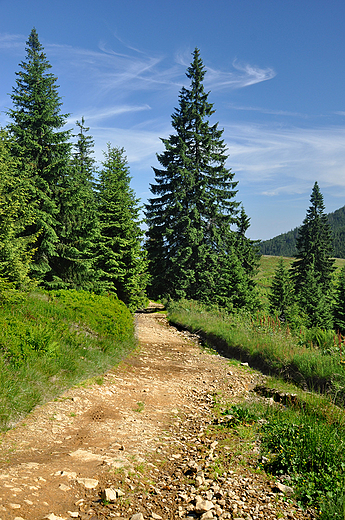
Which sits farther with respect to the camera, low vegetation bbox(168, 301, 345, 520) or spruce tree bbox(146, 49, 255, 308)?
spruce tree bbox(146, 49, 255, 308)

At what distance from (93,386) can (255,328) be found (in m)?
7.31

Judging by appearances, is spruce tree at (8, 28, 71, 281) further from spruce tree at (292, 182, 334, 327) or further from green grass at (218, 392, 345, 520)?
spruce tree at (292, 182, 334, 327)

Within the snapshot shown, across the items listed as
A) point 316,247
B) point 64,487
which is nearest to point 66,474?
point 64,487

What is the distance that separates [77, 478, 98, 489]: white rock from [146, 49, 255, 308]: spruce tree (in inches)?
780

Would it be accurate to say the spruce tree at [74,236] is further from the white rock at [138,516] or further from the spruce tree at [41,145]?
the white rock at [138,516]

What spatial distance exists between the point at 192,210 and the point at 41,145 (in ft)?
41.9

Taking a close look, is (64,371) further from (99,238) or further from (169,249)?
(169,249)

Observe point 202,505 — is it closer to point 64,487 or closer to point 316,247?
point 64,487

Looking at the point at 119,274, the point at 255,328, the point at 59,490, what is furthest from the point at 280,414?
the point at 119,274

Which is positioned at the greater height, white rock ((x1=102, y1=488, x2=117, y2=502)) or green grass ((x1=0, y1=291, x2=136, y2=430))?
green grass ((x1=0, y1=291, x2=136, y2=430))

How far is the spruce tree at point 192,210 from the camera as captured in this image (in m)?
24.1

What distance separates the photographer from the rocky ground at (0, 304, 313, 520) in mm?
3291

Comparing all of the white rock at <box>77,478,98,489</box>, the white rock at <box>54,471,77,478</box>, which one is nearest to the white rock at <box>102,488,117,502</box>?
the white rock at <box>77,478,98,489</box>

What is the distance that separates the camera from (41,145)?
46.0ft
